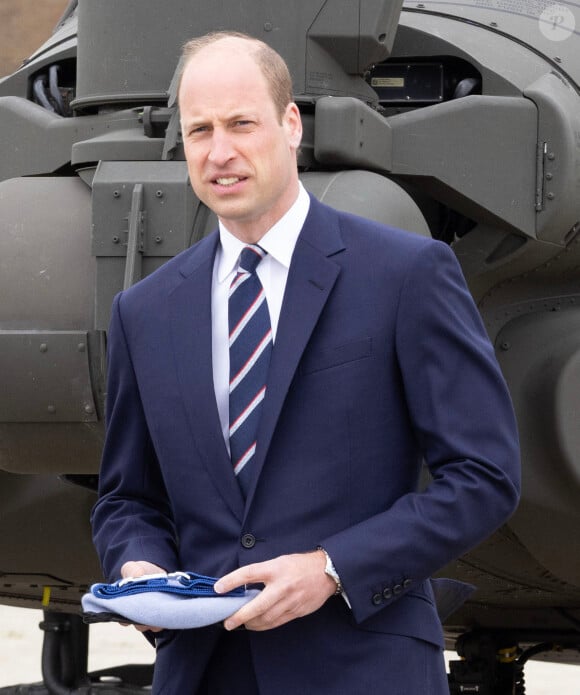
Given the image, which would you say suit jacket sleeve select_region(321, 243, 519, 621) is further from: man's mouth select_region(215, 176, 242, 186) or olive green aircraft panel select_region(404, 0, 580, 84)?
olive green aircraft panel select_region(404, 0, 580, 84)

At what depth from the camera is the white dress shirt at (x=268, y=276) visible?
262 cm

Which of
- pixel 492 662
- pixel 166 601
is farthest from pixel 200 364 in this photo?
pixel 492 662

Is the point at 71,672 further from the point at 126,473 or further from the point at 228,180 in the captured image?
the point at 228,180

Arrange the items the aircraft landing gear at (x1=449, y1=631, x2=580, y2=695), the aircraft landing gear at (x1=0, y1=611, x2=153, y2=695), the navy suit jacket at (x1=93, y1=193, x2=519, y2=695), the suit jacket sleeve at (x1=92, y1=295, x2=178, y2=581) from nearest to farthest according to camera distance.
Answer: the navy suit jacket at (x1=93, y1=193, x2=519, y2=695) → the suit jacket sleeve at (x1=92, y1=295, x2=178, y2=581) → the aircraft landing gear at (x1=449, y1=631, x2=580, y2=695) → the aircraft landing gear at (x1=0, y1=611, x2=153, y2=695)

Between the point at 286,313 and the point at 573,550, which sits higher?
the point at 286,313

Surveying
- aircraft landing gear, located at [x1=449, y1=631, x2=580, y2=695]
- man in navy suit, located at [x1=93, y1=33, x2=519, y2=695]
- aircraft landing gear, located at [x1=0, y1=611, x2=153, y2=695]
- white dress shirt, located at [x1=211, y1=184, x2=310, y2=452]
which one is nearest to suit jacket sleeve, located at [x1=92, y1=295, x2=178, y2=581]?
man in navy suit, located at [x1=93, y1=33, x2=519, y2=695]

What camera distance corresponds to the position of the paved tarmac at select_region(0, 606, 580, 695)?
12.2 m

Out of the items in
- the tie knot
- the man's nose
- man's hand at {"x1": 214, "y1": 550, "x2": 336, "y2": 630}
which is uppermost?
the man's nose

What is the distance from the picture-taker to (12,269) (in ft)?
13.9

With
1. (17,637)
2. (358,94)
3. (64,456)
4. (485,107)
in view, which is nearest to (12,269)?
(64,456)

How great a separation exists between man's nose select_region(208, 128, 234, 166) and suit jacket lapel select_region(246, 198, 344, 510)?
187 millimetres

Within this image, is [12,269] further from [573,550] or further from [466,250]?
[573,550]

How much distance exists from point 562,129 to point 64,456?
1.65m

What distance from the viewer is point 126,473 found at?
2.75 m
